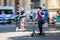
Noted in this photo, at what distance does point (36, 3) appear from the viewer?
3872 centimetres

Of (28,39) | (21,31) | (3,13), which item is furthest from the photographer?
(3,13)

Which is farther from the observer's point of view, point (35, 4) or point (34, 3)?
point (35, 4)

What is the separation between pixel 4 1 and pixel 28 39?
974 inches

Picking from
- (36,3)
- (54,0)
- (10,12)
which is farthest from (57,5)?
(10,12)

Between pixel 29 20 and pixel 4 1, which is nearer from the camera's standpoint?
pixel 29 20

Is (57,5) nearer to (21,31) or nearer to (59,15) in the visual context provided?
(59,15)

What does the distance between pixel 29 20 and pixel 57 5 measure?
430 centimetres

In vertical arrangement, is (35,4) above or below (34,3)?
below

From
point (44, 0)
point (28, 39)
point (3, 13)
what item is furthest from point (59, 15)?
point (28, 39)

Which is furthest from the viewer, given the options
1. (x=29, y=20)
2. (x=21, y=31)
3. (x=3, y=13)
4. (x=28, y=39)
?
(x=29, y=20)

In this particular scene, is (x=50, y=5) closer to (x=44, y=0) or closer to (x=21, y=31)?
(x=44, y=0)

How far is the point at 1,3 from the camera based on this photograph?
39.4 metres

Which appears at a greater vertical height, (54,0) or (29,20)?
(54,0)

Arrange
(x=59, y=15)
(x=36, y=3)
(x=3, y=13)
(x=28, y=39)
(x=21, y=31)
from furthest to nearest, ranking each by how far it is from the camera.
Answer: (x=36, y=3), (x=3, y=13), (x=59, y=15), (x=21, y=31), (x=28, y=39)
